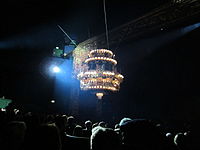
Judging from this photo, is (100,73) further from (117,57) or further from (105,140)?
(105,140)

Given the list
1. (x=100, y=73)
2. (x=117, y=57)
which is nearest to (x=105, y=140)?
(x=100, y=73)

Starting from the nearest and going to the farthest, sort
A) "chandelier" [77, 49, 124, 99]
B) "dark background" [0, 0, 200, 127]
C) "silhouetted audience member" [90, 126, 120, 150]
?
"silhouetted audience member" [90, 126, 120, 150] → "chandelier" [77, 49, 124, 99] → "dark background" [0, 0, 200, 127]

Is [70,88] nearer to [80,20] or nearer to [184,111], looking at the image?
[80,20]

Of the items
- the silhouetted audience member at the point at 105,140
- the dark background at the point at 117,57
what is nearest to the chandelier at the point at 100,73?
the dark background at the point at 117,57

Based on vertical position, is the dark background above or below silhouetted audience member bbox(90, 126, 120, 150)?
above

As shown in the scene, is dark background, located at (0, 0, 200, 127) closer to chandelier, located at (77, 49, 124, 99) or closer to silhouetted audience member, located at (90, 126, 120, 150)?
chandelier, located at (77, 49, 124, 99)

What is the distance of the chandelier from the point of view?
7062mm

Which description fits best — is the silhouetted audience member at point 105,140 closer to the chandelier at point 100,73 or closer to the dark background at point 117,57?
the chandelier at point 100,73

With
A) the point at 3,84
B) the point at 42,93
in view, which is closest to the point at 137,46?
the point at 42,93

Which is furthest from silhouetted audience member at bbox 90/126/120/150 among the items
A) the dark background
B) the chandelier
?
the dark background

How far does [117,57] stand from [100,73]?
14.4 feet

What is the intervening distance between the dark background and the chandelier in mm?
2362

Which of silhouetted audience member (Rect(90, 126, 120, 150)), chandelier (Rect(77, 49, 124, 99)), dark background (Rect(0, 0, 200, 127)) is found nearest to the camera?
silhouetted audience member (Rect(90, 126, 120, 150))

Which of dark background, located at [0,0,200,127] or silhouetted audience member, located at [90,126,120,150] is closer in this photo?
silhouetted audience member, located at [90,126,120,150]
